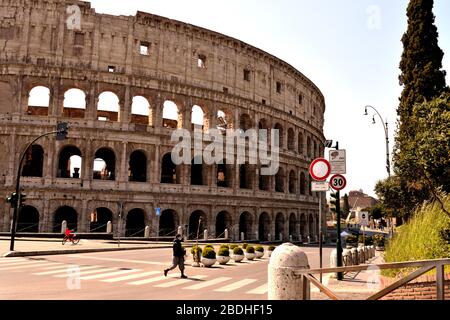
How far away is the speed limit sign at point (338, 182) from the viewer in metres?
12.2

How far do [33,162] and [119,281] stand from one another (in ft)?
96.1

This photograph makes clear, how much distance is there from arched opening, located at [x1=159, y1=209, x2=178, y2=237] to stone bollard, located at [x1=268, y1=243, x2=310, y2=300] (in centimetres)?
2921

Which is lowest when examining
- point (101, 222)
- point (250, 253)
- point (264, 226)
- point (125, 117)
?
point (250, 253)

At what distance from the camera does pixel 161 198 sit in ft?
111

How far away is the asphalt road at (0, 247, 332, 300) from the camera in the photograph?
9398 mm

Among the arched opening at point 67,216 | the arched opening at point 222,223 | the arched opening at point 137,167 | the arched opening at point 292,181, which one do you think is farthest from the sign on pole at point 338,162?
the arched opening at point 292,181

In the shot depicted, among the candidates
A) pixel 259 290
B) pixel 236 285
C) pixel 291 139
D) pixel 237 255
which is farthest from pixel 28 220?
pixel 291 139

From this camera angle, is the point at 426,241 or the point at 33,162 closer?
the point at 426,241

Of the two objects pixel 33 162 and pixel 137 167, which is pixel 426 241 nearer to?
pixel 137 167

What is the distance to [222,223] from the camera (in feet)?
130

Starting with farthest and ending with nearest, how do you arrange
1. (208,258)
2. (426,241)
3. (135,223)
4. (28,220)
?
(135,223), (28,220), (208,258), (426,241)

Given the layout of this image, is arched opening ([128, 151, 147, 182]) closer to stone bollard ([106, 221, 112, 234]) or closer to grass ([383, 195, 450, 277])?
stone bollard ([106, 221, 112, 234])
